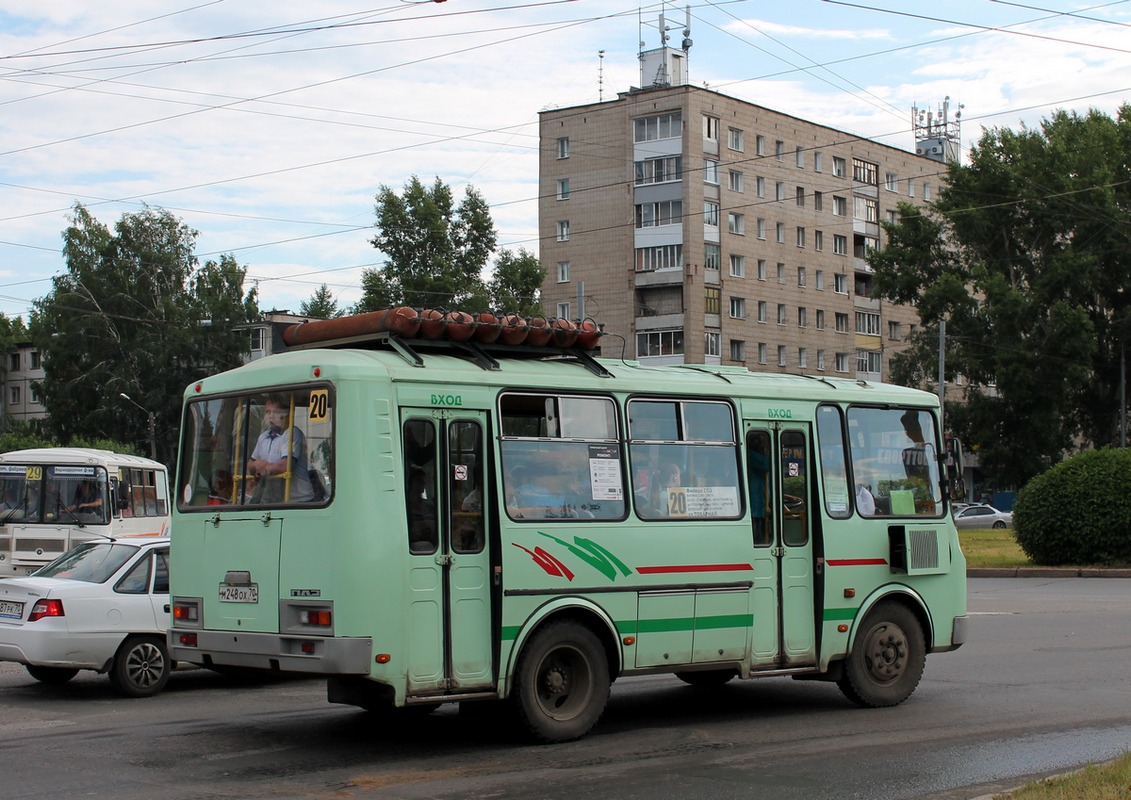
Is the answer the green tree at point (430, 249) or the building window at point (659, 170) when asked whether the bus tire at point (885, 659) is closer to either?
the green tree at point (430, 249)

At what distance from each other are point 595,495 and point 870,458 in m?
3.21

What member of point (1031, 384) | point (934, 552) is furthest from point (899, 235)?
point (934, 552)

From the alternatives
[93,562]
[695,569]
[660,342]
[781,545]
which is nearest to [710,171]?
[660,342]

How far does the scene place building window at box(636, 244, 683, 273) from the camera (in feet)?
238

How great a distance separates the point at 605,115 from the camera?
74.5 metres

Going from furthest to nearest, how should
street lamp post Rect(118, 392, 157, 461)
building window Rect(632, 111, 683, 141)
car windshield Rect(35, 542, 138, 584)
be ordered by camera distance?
street lamp post Rect(118, 392, 157, 461) → building window Rect(632, 111, 683, 141) → car windshield Rect(35, 542, 138, 584)

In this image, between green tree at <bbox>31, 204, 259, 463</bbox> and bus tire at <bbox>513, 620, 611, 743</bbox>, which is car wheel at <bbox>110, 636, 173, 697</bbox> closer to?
bus tire at <bbox>513, 620, 611, 743</bbox>

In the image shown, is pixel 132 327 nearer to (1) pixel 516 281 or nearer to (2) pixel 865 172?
(1) pixel 516 281

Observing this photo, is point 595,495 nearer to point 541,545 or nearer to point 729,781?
point 541,545

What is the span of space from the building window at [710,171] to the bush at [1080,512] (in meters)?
44.8

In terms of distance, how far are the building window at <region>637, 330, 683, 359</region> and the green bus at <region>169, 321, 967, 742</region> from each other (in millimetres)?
61190

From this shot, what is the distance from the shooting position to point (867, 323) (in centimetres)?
8550

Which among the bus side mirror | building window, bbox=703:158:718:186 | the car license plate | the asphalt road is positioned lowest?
the asphalt road

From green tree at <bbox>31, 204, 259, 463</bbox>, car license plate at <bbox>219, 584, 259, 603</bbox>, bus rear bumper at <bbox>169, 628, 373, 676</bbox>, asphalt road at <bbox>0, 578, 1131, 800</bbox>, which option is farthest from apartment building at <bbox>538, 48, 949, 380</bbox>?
car license plate at <bbox>219, 584, 259, 603</bbox>
